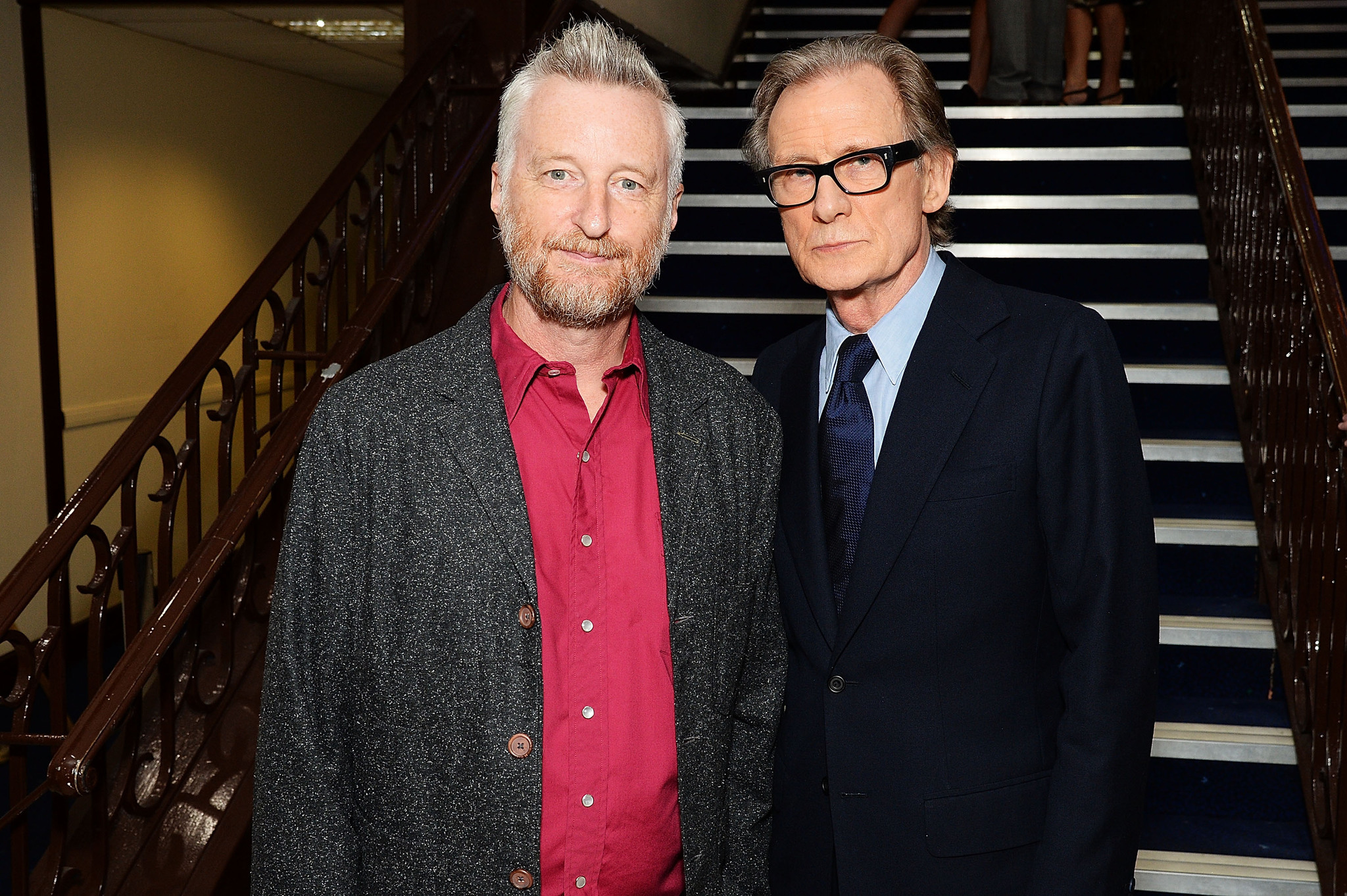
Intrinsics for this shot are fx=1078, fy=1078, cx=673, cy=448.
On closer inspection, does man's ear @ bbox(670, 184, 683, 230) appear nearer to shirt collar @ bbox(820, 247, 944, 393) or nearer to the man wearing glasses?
the man wearing glasses

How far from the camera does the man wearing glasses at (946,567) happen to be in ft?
4.94

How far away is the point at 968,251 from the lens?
4.04 m

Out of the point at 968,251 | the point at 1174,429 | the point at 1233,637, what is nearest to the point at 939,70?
the point at 968,251

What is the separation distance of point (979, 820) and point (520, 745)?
2.16 feet

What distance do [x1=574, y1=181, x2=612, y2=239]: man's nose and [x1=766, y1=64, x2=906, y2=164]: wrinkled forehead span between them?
1.06ft

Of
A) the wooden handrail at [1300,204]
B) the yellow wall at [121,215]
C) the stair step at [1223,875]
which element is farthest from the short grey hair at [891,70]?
the yellow wall at [121,215]

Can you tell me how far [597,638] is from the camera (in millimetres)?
1499

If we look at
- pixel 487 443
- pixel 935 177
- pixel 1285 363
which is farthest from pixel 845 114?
pixel 1285 363

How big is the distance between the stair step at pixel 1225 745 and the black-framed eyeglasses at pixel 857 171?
192cm

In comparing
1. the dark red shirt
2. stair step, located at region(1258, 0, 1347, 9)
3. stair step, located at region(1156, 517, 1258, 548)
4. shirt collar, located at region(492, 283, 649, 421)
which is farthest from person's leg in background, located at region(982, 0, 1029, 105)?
the dark red shirt

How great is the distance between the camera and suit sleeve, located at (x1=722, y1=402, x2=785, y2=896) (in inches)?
67.1

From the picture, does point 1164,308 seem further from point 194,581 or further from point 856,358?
point 194,581

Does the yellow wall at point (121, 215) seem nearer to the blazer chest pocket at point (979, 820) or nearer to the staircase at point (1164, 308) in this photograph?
the staircase at point (1164, 308)

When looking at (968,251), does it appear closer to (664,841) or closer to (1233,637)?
(1233,637)
